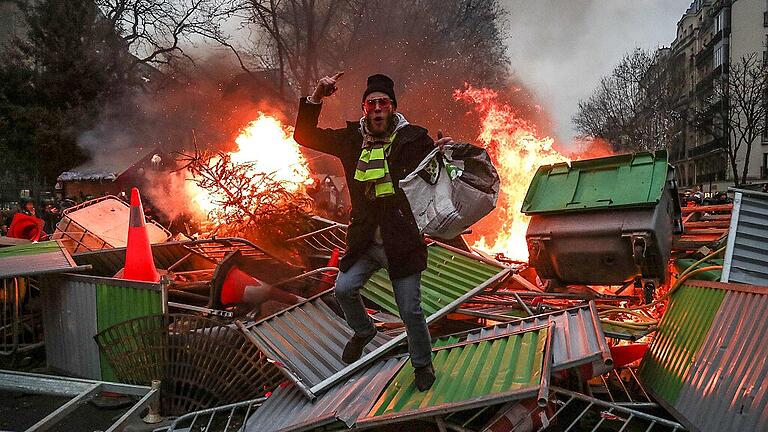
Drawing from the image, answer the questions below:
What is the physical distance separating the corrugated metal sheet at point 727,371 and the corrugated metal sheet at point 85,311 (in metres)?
4.03

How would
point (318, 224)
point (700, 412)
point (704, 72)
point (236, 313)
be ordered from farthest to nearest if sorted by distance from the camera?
point (704, 72) < point (318, 224) < point (236, 313) < point (700, 412)

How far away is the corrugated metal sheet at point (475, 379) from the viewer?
304 cm

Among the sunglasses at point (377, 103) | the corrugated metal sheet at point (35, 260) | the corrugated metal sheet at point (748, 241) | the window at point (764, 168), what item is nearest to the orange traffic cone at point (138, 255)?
the corrugated metal sheet at point (35, 260)

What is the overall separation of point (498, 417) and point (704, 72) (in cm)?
5940

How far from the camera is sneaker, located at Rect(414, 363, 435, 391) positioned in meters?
3.34

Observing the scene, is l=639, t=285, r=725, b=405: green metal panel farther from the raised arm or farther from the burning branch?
the burning branch

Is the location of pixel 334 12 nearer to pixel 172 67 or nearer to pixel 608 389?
pixel 172 67

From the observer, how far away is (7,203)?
74.1 feet

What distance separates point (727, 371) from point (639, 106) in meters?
39.3

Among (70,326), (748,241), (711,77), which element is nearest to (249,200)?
(70,326)

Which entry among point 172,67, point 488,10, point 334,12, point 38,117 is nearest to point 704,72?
point 488,10

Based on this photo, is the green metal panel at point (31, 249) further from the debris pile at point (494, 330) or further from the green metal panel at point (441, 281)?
the green metal panel at point (441, 281)

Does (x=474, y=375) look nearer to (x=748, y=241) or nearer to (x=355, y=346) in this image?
(x=355, y=346)

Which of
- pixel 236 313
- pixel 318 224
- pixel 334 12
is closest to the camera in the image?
pixel 236 313
